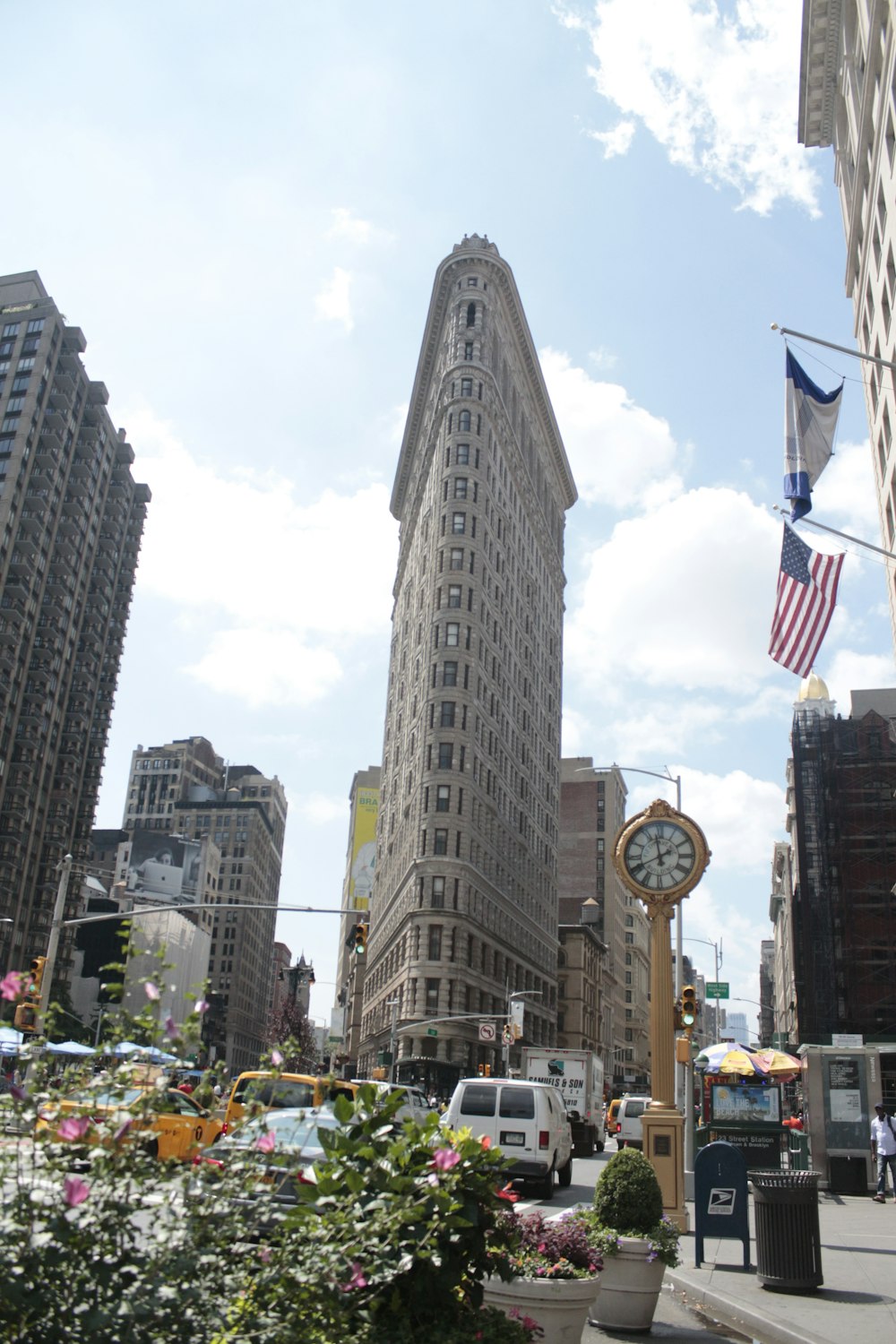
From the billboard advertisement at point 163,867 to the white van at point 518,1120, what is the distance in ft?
429

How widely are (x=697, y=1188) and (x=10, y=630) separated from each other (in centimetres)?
9456

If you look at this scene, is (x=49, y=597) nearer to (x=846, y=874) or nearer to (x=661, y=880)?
(x=846, y=874)

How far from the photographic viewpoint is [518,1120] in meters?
21.6

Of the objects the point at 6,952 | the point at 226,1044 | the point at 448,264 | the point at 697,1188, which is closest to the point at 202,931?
the point at 226,1044

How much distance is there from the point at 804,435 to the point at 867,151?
938 inches

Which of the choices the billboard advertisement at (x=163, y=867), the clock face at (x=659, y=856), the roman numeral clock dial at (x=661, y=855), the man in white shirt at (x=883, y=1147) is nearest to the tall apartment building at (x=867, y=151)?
the man in white shirt at (x=883, y=1147)

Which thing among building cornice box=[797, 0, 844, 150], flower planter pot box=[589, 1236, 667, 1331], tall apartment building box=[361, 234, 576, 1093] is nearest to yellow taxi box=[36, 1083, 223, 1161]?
flower planter pot box=[589, 1236, 667, 1331]

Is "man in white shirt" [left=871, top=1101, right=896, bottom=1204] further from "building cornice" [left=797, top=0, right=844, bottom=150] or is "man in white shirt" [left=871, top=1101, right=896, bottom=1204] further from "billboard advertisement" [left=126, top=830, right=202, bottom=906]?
"billboard advertisement" [left=126, top=830, right=202, bottom=906]

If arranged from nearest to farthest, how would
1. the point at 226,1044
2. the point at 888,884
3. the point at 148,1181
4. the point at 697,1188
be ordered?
the point at 148,1181 < the point at 697,1188 < the point at 888,884 < the point at 226,1044

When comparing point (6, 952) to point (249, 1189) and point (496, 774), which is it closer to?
point (496, 774)

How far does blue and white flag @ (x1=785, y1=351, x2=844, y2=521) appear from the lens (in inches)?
790

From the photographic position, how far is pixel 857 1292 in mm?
11727

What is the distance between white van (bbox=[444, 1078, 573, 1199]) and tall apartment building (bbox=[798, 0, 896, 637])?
80.9ft

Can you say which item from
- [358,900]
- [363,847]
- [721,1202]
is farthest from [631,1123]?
[363,847]
